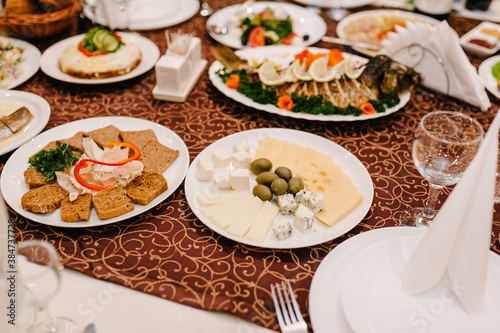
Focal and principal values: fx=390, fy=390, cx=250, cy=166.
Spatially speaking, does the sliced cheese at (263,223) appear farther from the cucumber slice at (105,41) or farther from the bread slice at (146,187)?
the cucumber slice at (105,41)

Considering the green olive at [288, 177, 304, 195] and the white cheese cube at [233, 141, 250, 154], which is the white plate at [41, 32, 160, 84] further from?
the green olive at [288, 177, 304, 195]

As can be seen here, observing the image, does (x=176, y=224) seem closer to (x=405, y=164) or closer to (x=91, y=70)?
(x=405, y=164)

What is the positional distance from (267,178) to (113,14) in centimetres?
195

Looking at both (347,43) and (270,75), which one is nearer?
(270,75)

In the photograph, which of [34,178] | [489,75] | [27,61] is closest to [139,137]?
[34,178]

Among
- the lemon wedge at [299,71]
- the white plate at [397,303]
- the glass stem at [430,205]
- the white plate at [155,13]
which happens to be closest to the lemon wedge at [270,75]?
the lemon wedge at [299,71]

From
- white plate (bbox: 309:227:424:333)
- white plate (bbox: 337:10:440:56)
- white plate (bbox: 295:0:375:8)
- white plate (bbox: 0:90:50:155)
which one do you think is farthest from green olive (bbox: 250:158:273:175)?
white plate (bbox: 295:0:375:8)

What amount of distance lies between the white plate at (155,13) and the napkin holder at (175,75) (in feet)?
2.61

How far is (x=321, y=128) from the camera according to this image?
2.08 m

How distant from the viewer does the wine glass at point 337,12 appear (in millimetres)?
3238

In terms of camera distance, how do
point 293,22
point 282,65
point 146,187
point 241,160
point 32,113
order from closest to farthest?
1. point 146,187
2. point 241,160
3. point 32,113
4. point 282,65
5. point 293,22

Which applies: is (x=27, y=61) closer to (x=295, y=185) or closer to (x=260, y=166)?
(x=260, y=166)

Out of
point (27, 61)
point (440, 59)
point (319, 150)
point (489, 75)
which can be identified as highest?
point (440, 59)

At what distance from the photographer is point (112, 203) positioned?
149cm
